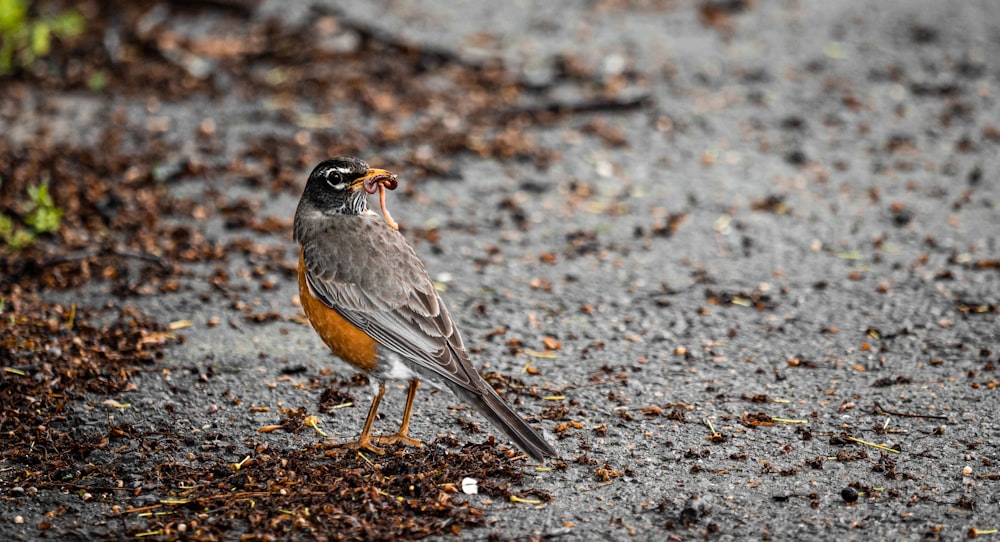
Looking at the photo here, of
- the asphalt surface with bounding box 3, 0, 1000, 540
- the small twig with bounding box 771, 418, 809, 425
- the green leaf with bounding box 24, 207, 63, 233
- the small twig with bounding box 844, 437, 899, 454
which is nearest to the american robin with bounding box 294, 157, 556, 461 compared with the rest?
the asphalt surface with bounding box 3, 0, 1000, 540

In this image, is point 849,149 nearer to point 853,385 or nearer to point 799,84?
point 799,84

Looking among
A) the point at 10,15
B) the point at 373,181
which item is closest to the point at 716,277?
the point at 373,181

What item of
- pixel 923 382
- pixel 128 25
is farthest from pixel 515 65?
pixel 923 382

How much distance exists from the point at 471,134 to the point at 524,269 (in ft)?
6.95

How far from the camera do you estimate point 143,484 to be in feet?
15.3

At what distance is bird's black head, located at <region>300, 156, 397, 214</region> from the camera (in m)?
5.48

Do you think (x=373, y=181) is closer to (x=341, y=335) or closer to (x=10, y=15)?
(x=341, y=335)

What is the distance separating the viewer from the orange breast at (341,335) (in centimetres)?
506

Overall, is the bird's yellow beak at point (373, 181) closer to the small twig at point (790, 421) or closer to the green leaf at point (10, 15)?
the small twig at point (790, 421)

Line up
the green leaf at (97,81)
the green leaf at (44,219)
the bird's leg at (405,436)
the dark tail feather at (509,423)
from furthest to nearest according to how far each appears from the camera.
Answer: the green leaf at (97,81) → the green leaf at (44,219) → the bird's leg at (405,436) → the dark tail feather at (509,423)

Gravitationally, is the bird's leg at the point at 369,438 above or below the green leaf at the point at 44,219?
below

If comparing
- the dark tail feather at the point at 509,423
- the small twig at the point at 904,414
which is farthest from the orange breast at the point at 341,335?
the small twig at the point at 904,414

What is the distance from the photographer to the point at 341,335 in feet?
16.8

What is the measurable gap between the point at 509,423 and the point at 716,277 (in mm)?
2879
